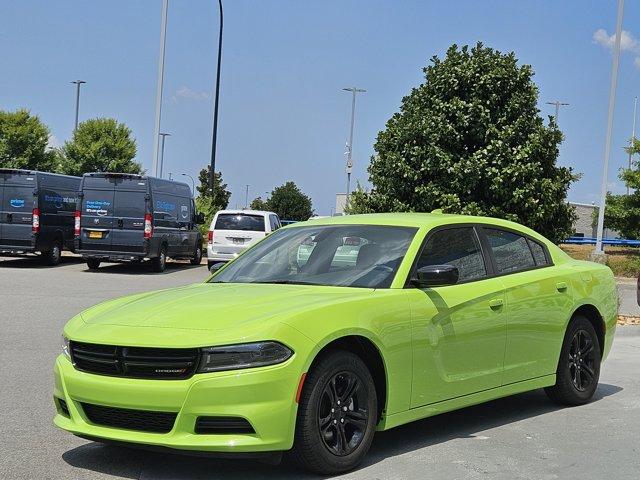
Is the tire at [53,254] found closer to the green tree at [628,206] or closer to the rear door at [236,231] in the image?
the rear door at [236,231]

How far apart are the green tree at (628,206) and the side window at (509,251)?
91.2 ft

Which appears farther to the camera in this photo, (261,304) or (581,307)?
(581,307)

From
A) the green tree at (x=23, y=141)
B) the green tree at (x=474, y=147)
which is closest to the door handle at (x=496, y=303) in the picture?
the green tree at (x=474, y=147)

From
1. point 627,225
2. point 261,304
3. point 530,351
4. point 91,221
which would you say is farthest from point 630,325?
point 627,225

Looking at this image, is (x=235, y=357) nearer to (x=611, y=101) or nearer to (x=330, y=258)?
(x=330, y=258)

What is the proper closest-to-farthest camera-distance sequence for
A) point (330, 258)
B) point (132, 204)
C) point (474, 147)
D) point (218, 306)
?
point (218, 306) < point (330, 258) < point (474, 147) < point (132, 204)

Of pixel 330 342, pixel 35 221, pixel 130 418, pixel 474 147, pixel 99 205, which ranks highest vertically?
pixel 474 147

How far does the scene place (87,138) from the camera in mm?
64438

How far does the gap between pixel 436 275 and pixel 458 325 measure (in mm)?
466

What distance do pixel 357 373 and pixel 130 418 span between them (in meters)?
1.30

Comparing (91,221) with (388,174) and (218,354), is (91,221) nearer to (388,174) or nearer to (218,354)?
(388,174)

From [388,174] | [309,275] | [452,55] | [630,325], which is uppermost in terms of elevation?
[452,55]

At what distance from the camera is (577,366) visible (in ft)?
24.8

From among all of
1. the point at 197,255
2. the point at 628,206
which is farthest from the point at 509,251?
the point at 628,206
